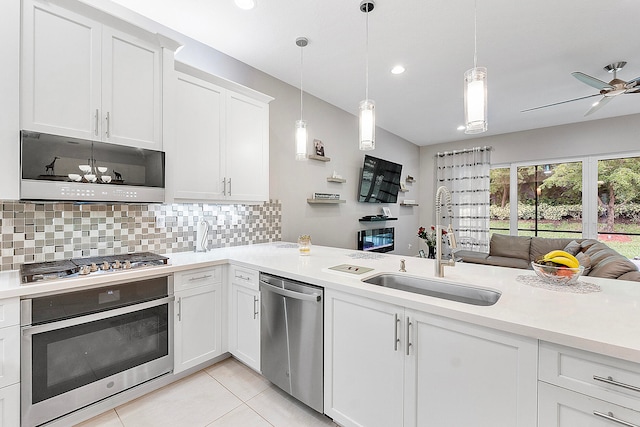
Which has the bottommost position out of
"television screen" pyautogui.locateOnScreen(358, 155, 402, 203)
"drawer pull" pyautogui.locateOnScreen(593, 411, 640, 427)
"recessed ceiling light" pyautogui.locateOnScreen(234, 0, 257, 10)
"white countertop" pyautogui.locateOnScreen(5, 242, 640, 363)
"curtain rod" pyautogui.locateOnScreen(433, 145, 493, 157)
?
"drawer pull" pyautogui.locateOnScreen(593, 411, 640, 427)

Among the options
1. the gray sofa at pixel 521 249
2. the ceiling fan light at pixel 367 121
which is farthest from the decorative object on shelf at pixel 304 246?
the gray sofa at pixel 521 249

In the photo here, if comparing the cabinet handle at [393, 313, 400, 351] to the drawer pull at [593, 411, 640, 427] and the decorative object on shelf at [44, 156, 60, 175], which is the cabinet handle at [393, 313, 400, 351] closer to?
the drawer pull at [593, 411, 640, 427]

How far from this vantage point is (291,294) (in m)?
1.75

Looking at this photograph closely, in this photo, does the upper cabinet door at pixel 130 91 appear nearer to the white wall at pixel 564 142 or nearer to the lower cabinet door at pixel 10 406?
the lower cabinet door at pixel 10 406

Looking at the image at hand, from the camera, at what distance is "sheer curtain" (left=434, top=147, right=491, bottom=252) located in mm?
5633

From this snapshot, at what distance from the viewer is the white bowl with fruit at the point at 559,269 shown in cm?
138

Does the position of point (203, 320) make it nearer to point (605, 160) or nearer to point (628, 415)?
point (628, 415)

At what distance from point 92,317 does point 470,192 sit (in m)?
6.18

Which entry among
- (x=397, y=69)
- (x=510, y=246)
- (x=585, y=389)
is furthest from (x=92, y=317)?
(x=510, y=246)

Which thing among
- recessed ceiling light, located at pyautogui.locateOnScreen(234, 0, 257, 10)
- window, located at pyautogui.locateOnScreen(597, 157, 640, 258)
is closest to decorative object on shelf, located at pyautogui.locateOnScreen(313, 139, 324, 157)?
recessed ceiling light, located at pyautogui.locateOnScreen(234, 0, 257, 10)

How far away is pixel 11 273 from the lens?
1664mm

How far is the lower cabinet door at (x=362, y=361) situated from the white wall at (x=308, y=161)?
1891mm

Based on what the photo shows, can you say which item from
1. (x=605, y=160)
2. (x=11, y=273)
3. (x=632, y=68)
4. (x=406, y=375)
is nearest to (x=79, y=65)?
(x=11, y=273)

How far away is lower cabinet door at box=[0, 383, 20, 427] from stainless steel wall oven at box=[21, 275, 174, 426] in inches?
1.1
